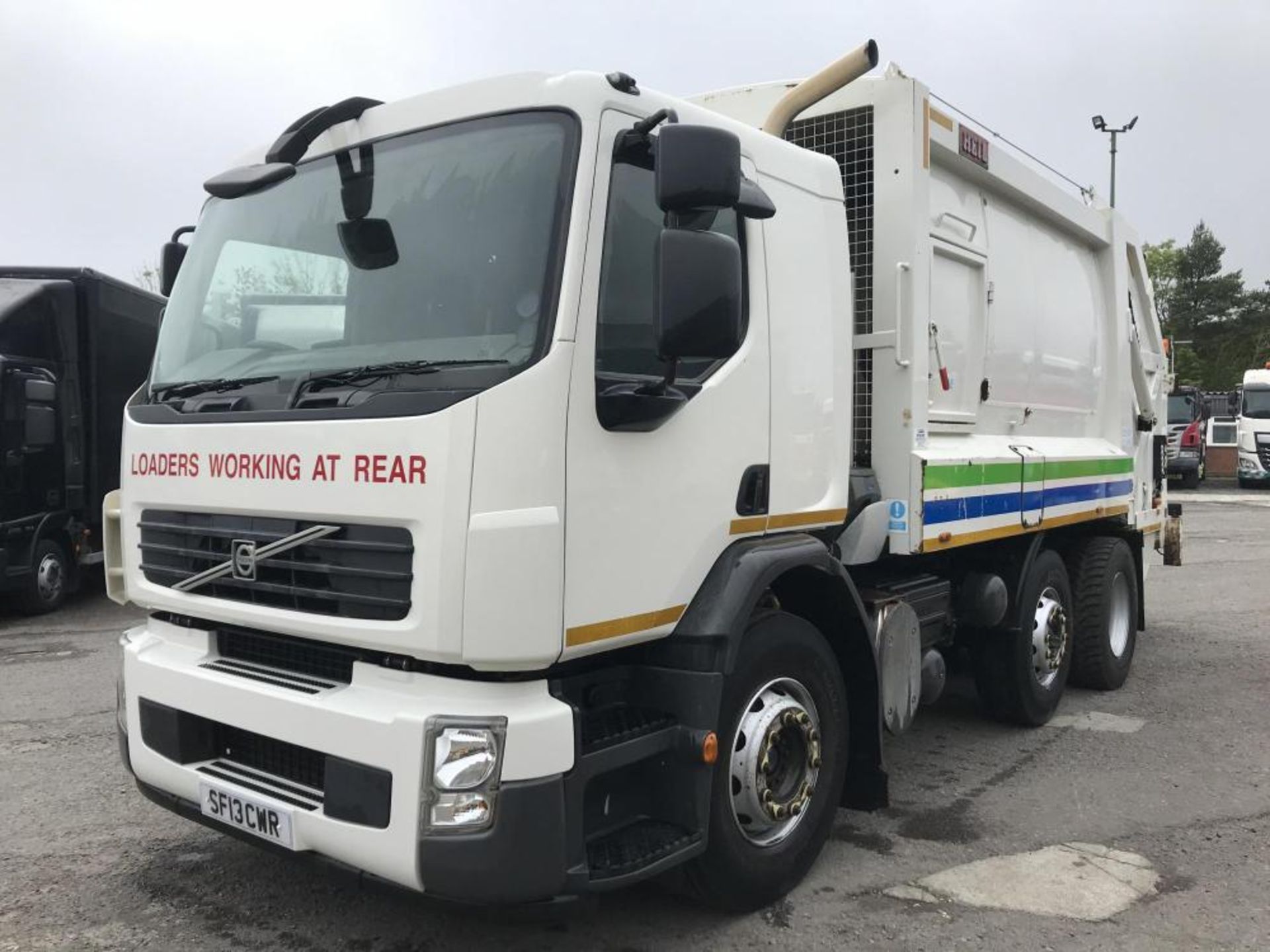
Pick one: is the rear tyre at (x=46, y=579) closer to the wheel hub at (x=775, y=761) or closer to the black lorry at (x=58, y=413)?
the black lorry at (x=58, y=413)

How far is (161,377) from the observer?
3584 millimetres

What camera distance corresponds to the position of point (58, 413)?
372 inches

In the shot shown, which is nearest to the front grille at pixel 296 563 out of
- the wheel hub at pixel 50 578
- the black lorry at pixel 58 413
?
the black lorry at pixel 58 413

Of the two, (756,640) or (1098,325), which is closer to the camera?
(756,640)

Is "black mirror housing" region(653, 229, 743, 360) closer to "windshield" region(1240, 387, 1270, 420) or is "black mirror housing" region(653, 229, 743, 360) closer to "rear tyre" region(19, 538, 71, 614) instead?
"rear tyre" region(19, 538, 71, 614)

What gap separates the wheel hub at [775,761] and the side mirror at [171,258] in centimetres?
270

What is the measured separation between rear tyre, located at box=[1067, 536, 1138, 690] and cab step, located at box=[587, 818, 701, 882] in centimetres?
412

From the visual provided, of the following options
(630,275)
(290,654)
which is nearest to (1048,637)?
(630,275)

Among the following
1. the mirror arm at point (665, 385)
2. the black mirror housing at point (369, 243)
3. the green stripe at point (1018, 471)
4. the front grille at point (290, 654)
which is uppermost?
the black mirror housing at point (369, 243)

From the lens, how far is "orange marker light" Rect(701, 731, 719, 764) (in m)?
3.02

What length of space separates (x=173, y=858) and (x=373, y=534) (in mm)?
2022

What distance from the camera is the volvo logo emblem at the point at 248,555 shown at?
9.51ft

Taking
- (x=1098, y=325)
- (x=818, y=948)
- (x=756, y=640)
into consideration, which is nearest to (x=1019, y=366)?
(x=1098, y=325)

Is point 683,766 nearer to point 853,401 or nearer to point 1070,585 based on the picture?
point 853,401
